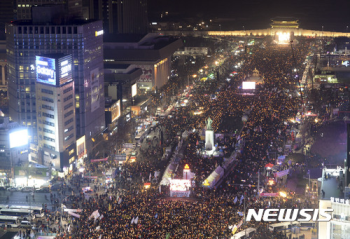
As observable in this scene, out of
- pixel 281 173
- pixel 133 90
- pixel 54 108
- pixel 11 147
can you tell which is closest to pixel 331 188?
pixel 281 173

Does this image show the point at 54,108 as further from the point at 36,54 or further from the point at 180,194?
the point at 180,194

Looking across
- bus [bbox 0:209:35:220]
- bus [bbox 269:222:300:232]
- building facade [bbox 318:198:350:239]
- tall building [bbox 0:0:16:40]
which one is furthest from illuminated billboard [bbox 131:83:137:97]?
building facade [bbox 318:198:350:239]

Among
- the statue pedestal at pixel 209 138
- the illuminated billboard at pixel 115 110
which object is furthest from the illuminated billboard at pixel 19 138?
the illuminated billboard at pixel 115 110

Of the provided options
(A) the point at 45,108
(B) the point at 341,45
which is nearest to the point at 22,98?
(A) the point at 45,108

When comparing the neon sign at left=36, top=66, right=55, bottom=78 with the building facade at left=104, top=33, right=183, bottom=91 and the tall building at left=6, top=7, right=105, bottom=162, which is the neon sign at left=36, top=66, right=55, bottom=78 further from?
the building facade at left=104, top=33, right=183, bottom=91

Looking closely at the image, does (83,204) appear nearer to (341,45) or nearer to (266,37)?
(341,45)
